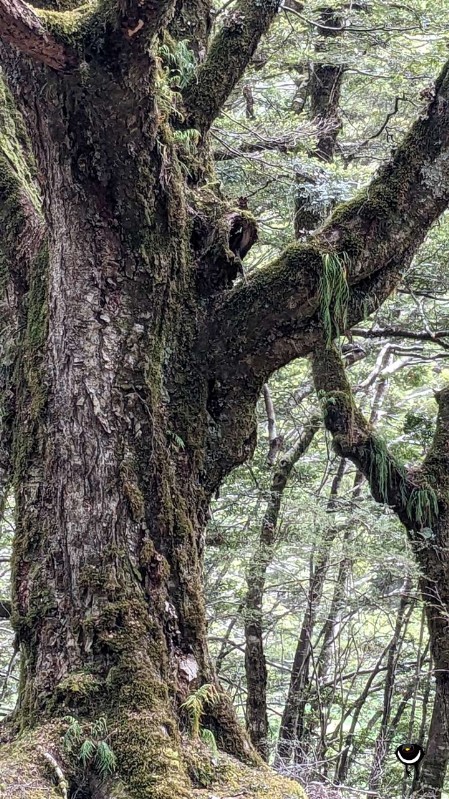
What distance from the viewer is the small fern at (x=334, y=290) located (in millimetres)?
2496

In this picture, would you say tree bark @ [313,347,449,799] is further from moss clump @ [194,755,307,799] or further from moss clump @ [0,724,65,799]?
moss clump @ [0,724,65,799]

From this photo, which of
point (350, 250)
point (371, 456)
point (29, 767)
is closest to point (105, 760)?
point (29, 767)

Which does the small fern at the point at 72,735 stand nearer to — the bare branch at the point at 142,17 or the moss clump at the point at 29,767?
the moss clump at the point at 29,767

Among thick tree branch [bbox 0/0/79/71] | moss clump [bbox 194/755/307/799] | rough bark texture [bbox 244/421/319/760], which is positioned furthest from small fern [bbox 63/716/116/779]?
rough bark texture [bbox 244/421/319/760]

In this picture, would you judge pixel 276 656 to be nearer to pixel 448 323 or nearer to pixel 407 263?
pixel 448 323

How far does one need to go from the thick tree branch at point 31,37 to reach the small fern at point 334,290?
115 centimetres

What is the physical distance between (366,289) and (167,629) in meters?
1.59

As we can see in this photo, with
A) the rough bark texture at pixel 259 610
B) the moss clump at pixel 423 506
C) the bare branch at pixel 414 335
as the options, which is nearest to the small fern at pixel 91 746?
the moss clump at pixel 423 506

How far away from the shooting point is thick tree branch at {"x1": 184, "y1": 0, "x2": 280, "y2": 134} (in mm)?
2967

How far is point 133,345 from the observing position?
2443 millimetres

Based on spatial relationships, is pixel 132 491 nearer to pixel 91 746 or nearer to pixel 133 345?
pixel 133 345

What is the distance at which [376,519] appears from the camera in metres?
4.85

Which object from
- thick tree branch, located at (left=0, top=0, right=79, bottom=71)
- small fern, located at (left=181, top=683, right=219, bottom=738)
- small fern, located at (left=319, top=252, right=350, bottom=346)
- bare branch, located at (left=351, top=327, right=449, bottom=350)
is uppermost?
bare branch, located at (left=351, top=327, right=449, bottom=350)

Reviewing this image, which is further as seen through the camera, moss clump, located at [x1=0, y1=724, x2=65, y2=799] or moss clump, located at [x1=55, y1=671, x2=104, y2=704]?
moss clump, located at [x1=55, y1=671, x2=104, y2=704]
